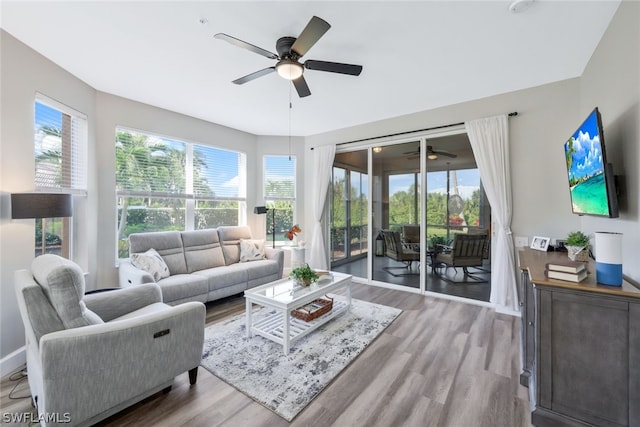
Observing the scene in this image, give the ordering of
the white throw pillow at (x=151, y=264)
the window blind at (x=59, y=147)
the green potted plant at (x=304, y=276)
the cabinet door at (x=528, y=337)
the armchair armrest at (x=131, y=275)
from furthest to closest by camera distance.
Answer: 1. the white throw pillow at (x=151, y=264)
2. the green potted plant at (x=304, y=276)
3. the armchair armrest at (x=131, y=275)
4. the window blind at (x=59, y=147)
5. the cabinet door at (x=528, y=337)

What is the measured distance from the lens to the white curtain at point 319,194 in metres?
4.96

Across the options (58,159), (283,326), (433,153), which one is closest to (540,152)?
(433,153)

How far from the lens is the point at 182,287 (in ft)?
9.97

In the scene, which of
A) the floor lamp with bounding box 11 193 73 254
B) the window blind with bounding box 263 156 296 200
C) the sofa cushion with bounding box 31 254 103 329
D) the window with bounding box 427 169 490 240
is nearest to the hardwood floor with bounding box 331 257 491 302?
the window with bounding box 427 169 490 240

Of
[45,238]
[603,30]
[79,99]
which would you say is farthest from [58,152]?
[603,30]

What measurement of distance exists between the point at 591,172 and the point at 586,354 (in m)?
1.32

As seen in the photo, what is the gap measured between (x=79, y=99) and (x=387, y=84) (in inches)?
145

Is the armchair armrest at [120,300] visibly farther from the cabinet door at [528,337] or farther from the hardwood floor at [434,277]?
the hardwood floor at [434,277]

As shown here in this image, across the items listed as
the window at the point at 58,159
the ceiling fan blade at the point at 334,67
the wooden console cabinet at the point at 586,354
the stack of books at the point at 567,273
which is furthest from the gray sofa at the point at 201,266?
the stack of books at the point at 567,273

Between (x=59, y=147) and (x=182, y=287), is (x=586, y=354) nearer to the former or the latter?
(x=182, y=287)

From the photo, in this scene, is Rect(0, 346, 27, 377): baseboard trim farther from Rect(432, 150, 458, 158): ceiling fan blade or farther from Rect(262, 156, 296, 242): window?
Rect(432, 150, 458, 158): ceiling fan blade

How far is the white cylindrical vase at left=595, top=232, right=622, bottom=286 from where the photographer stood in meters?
1.45

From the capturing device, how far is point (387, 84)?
3.10 metres

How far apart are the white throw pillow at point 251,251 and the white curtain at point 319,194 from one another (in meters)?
1.11
